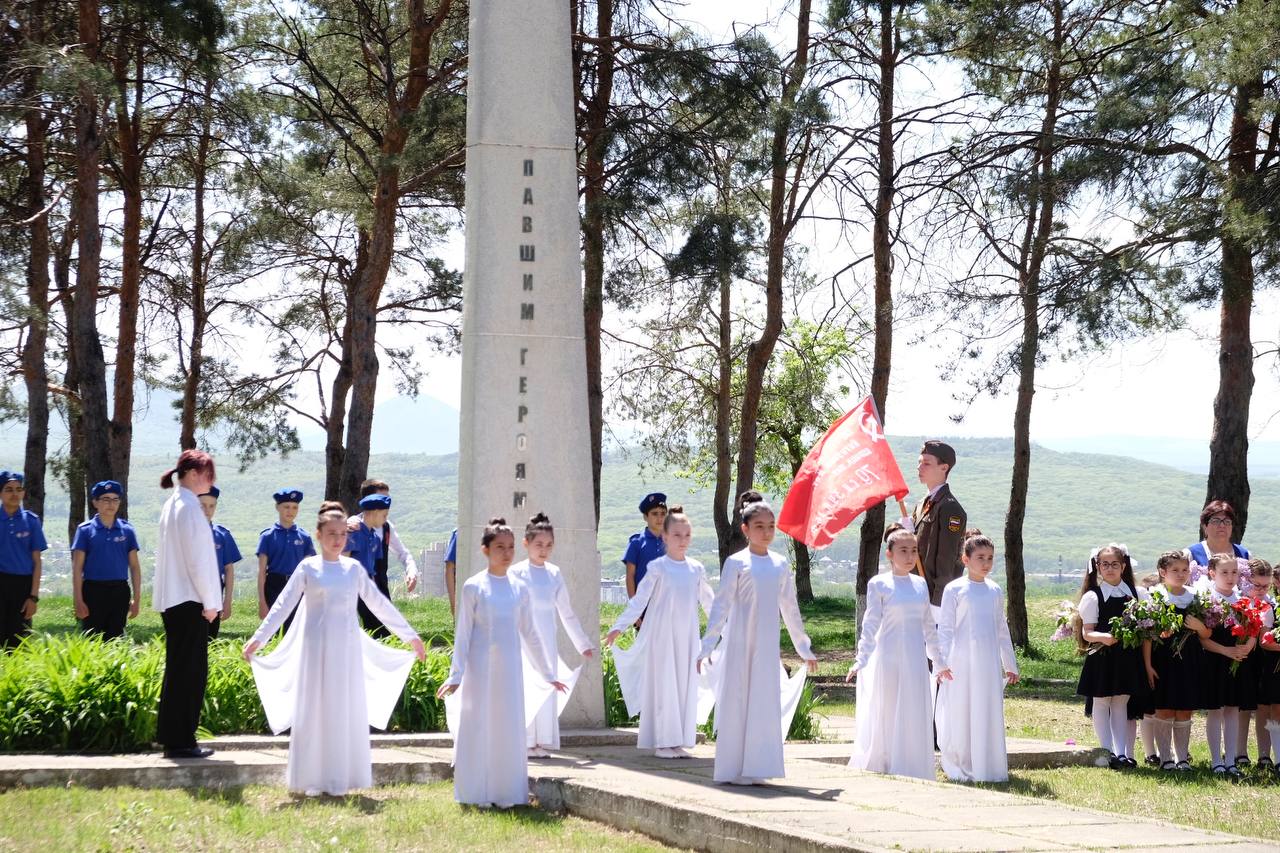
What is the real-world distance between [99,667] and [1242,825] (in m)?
7.13

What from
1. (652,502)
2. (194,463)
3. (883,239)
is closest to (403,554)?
(652,502)

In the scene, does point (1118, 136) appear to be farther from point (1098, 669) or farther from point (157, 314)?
point (157, 314)

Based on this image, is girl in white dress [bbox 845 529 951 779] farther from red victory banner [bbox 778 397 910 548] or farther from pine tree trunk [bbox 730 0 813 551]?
pine tree trunk [bbox 730 0 813 551]

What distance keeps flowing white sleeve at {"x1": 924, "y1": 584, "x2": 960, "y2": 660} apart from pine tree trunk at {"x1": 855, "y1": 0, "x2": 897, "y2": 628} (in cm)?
1044

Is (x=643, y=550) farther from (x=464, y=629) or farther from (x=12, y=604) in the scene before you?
(x=12, y=604)

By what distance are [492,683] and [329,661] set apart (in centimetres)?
99

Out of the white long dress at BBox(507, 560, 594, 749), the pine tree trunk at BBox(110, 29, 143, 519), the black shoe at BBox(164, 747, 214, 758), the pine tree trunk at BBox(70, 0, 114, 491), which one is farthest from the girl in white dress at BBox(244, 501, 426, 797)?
the pine tree trunk at BBox(110, 29, 143, 519)

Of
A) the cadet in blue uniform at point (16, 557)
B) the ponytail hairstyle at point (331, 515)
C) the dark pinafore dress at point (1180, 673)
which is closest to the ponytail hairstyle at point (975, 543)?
the dark pinafore dress at point (1180, 673)

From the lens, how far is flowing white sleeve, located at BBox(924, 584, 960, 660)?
10.4 meters

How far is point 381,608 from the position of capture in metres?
9.25

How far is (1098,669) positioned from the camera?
36.7 feet

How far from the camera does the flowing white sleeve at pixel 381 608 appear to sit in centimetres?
915

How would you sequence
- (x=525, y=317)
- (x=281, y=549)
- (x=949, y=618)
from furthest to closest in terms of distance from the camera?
(x=281, y=549) < (x=525, y=317) < (x=949, y=618)

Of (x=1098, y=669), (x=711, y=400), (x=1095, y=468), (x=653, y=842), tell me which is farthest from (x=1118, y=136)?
(x=1095, y=468)
